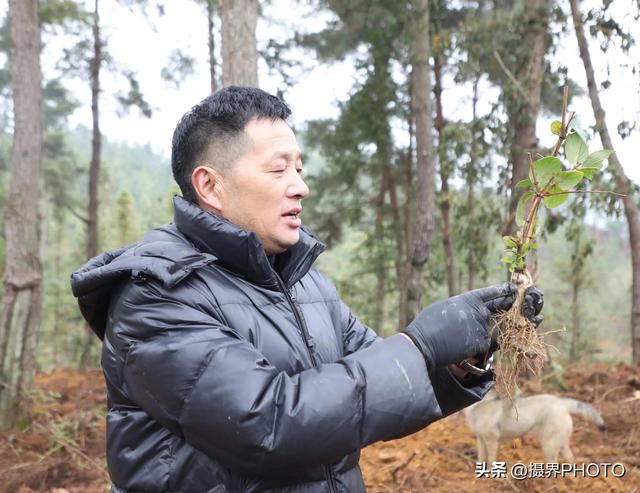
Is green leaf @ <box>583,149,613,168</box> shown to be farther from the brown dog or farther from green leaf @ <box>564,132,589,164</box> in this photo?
the brown dog

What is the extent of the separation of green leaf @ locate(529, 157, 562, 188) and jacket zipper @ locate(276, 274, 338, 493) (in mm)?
975

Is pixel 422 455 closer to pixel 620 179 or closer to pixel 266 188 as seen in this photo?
pixel 266 188

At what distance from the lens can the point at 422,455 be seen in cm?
512

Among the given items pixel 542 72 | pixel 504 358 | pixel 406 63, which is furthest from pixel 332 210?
pixel 504 358

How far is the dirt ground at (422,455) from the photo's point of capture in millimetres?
4465

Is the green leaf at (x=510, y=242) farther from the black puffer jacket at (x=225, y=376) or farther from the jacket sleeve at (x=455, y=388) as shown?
the black puffer jacket at (x=225, y=376)

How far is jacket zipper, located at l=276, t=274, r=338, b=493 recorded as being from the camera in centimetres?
165

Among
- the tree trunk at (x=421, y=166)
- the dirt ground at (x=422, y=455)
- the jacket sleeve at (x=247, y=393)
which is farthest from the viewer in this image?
the tree trunk at (x=421, y=166)

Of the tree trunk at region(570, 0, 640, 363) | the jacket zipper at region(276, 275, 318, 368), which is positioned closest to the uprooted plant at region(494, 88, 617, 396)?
the jacket zipper at region(276, 275, 318, 368)

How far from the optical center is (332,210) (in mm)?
16016

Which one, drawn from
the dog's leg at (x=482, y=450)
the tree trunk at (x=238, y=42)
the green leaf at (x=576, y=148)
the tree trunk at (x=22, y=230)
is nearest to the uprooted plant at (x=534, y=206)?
the green leaf at (x=576, y=148)

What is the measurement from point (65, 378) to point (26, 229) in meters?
5.01

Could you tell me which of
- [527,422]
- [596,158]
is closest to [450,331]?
[596,158]

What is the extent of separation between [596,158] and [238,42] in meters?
3.62
